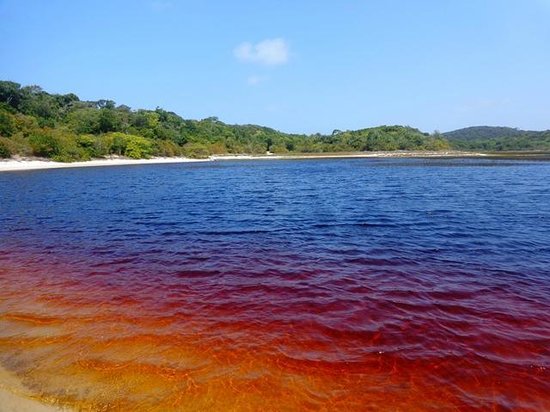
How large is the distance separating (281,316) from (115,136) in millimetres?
101800

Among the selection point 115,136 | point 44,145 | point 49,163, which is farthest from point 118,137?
point 49,163

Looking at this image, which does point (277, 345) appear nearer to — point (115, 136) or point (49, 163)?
point (49, 163)

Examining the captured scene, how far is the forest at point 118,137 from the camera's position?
74.9 meters

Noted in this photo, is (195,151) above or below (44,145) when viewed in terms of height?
below

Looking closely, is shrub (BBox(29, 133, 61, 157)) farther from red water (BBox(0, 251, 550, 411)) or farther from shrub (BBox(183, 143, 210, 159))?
red water (BBox(0, 251, 550, 411))

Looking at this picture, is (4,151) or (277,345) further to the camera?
(4,151)

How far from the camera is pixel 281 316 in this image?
A: 8023 mm

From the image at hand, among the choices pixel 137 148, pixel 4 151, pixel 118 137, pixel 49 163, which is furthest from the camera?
pixel 137 148

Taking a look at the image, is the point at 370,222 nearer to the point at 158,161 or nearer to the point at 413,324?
the point at 413,324

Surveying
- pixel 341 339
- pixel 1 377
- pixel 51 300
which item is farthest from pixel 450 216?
pixel 1 377

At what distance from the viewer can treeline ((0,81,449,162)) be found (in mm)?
74875

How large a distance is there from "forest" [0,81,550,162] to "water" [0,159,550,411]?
66037 millimetres

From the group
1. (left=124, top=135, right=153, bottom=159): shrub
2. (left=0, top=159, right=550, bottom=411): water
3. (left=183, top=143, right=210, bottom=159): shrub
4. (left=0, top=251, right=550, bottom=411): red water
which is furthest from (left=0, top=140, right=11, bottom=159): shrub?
(left=0, top=251, right=550, bottom=411): red water

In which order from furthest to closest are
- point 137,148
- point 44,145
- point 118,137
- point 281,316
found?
1. point 137,148
2. point 118,137
3. point 44,145
4. point 281,316
